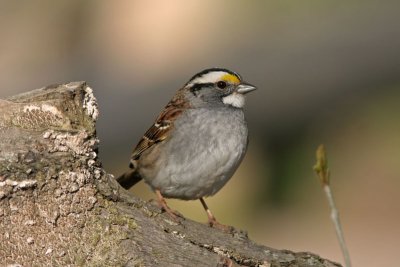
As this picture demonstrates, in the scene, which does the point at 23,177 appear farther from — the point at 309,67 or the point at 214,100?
the point at 309,67

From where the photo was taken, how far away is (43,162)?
12.5ft

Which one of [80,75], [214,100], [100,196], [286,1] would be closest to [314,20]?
[286,1]

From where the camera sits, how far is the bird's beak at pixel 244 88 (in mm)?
6527

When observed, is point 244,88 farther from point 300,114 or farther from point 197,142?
point 300,114

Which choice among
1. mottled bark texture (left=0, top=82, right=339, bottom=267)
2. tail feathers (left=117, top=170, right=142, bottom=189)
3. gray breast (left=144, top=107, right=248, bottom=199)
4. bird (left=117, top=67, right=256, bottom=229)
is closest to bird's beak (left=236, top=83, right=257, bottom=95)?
bird (left=117, top=67, right=256, bottom=229)

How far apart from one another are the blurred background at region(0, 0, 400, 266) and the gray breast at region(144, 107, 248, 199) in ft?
10.9

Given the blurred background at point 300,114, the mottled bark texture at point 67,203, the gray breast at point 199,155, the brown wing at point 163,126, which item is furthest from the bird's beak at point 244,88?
the blurred background at point 300,114

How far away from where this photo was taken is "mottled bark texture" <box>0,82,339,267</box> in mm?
3740

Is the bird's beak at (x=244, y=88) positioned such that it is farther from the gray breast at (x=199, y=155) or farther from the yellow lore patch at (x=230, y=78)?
the gray breast at (x=199, y=155)

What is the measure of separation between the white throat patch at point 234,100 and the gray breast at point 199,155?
0.19 metres

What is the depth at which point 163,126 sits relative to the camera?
20.9 feet

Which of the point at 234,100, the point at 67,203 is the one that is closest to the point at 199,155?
the point at 234,100

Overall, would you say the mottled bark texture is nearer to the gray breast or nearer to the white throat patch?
the gray breast

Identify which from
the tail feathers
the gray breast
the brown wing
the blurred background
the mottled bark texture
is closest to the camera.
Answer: the mottled bark texture
